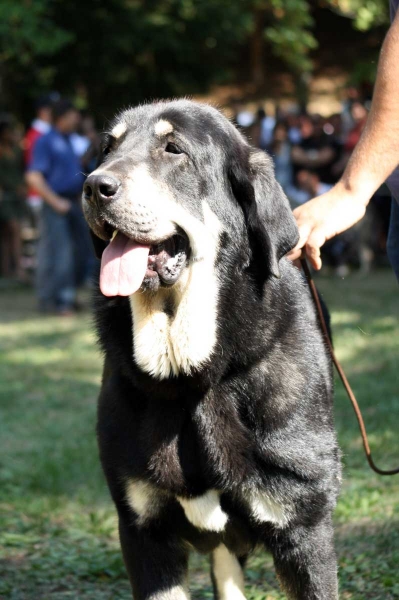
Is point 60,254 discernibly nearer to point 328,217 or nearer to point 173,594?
point 328,217

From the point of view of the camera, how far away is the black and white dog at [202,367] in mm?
2887

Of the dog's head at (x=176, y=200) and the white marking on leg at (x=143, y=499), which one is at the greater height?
the dog's head at (x=176, y=200)

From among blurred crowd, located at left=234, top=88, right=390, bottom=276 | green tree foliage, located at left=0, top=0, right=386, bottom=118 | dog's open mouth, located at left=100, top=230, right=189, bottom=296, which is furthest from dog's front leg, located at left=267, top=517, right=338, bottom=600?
green tree foliage, located at left=0, top=0, right=386, bottom=118

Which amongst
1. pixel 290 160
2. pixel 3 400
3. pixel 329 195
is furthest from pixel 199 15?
pixel 329 195

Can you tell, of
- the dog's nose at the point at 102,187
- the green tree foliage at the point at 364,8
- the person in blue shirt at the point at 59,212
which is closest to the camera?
the dog's nose at the point at 102,187

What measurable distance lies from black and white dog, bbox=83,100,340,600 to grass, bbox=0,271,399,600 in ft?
2.90

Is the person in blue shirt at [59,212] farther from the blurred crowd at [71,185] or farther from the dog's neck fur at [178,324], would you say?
the dog's neck fur at [178,324]

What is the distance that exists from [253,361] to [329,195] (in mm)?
638

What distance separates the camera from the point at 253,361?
3.00 m

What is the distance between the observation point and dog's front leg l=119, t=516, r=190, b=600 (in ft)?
9.59

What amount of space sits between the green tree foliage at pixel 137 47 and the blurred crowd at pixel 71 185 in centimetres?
202

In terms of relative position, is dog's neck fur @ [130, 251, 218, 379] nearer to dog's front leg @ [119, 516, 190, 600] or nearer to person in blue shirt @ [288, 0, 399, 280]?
person in blue shirt @ [288, 0, 399, 280]

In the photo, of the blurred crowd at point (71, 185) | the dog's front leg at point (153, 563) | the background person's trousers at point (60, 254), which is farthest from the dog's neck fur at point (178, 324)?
the background person's trousers at point (60, 254)

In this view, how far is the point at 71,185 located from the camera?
11031mm
